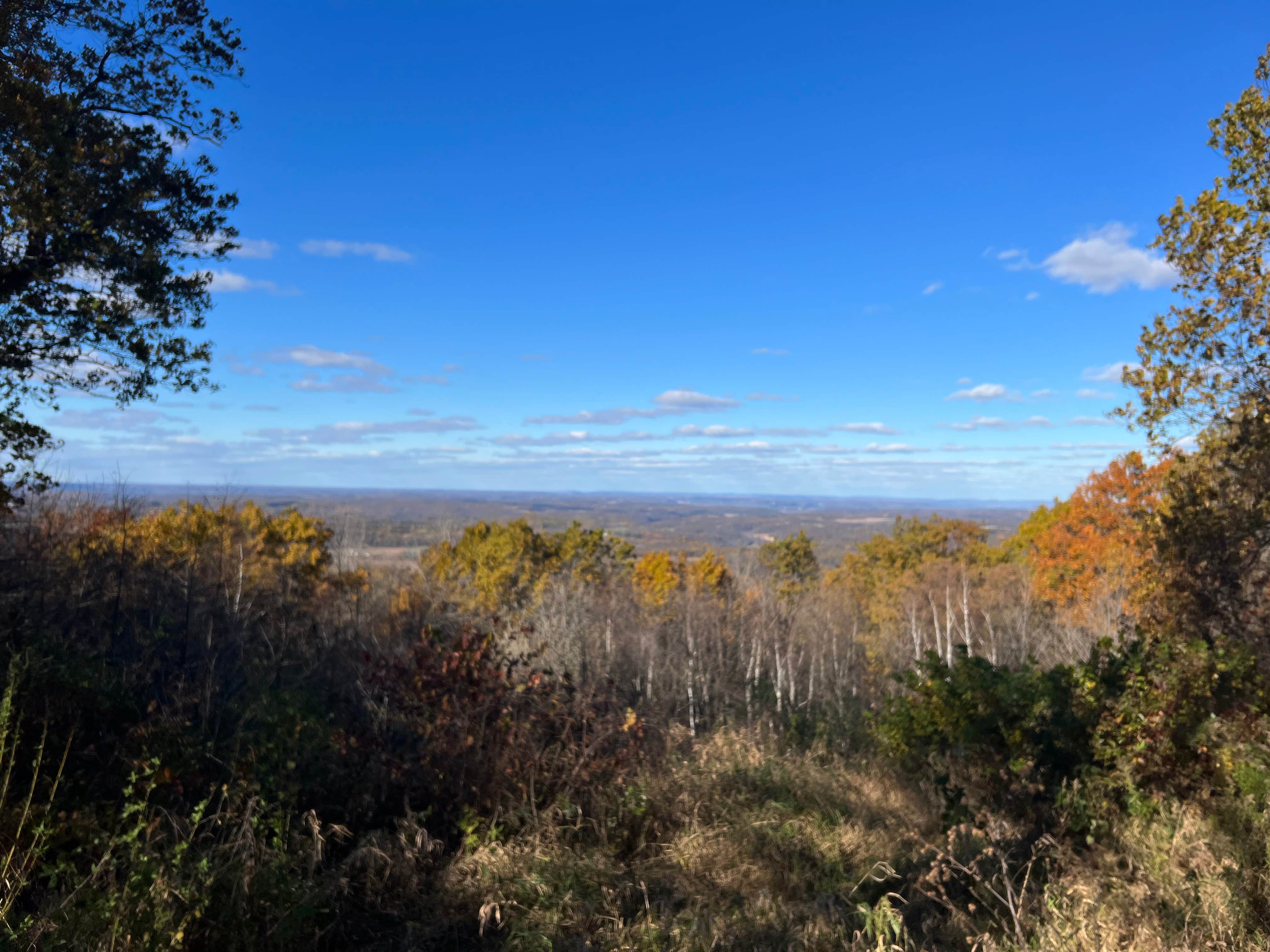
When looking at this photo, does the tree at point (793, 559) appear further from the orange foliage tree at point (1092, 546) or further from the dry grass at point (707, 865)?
the dry grass at point (707, 865)

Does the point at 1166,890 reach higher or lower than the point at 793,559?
higher

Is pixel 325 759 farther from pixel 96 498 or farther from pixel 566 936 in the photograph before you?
pixel 96 498

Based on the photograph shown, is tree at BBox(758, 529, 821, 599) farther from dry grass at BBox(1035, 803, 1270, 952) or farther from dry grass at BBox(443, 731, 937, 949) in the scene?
dry grass at BBox(1035, 803, 1270, 952)

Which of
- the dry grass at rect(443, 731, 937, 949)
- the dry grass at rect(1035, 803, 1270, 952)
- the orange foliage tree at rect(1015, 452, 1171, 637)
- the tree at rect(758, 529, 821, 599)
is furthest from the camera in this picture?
the tree at rect(758, 529, 821, 599)

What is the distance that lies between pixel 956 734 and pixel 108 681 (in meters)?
7.07

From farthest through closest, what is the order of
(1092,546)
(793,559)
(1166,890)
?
1. (793,559)
2. (1092,546)
3. (1166,890)

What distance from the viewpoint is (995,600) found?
109ft

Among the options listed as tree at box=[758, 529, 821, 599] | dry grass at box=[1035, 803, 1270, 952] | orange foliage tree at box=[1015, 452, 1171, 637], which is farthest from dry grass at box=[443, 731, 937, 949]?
tree at box=[758, 529, 821, 599]

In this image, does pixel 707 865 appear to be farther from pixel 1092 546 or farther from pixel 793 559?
pixel 793 559

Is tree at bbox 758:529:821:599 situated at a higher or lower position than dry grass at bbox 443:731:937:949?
lower

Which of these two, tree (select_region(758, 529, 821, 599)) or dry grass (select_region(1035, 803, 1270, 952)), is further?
tree (select_region(758, 529, 821, 599))

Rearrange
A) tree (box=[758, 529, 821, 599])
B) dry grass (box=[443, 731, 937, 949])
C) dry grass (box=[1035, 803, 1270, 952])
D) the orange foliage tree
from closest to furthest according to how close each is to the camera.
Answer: dry grass (box=[1035, 803, 1270, 952]) < dry grass (box=[443, 731, 937, 949]) < the orange foliage tree < tree (box=[758, 529, 821, 599])

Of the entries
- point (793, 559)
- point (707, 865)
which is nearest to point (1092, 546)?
point (793, 559)

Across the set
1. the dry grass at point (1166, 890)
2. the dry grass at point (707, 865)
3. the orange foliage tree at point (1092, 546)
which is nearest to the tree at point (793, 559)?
the orange foliage tree at point (1092, 546)
